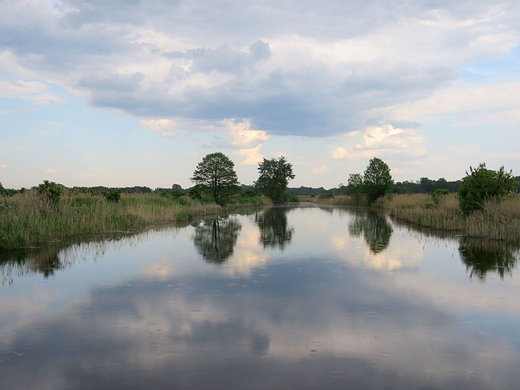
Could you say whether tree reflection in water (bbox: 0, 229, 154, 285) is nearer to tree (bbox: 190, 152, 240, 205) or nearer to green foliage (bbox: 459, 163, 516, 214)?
green foliage (bbox: 459, 163, 516, 214)

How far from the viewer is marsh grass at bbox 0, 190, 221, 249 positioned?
14.3 m

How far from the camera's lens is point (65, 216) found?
1730 cm

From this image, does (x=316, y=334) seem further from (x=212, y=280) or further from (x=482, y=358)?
(x=212, y=280)

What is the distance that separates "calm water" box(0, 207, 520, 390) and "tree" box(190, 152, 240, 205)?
29.5 m

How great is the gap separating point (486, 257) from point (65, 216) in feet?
48.9

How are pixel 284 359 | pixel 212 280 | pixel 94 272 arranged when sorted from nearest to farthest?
pixel 284 359
pixel 212 280
pixel 94 272

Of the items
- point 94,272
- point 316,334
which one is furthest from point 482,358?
point 94,272

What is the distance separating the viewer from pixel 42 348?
5676 millimetres

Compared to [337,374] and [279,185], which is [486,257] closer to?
[337,374]

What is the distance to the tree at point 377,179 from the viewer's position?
183ft

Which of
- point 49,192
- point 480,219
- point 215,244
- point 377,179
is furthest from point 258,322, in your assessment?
point 377,179

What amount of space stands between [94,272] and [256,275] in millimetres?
3919

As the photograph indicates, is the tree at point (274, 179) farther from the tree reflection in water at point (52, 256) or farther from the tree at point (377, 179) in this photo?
the tree reflection in water at point (52, 256)

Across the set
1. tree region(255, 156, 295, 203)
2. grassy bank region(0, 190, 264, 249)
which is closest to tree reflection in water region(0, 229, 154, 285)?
grassy bank region(0, 190, 264, 249)
